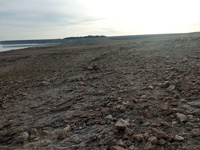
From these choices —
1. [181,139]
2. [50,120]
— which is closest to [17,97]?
[50,120]

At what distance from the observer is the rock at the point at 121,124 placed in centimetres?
223

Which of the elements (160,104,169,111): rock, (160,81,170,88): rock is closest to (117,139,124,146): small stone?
(160,104,169,111): rock

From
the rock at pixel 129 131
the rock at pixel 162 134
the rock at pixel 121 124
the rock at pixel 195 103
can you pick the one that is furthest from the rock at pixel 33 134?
the rock at pixel 195 103

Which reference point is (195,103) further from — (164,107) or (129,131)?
(129,131)

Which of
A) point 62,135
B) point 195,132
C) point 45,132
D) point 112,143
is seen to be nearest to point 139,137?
point 112,143

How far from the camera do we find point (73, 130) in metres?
2.51

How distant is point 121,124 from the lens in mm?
2287

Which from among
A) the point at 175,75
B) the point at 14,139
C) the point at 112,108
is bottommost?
the point at 14,139

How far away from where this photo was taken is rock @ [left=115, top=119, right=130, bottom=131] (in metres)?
2.23

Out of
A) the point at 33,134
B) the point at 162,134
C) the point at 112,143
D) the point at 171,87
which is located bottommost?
the point at 33,134

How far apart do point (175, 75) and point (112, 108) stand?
1856 millimetres

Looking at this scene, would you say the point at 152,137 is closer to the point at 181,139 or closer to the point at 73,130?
the point at 181,139

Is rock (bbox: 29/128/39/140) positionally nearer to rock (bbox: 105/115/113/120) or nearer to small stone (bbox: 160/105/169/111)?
rock (bbox: 105/115/113/120)

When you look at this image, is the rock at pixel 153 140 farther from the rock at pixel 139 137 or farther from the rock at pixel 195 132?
the rock at pixel 195 132
